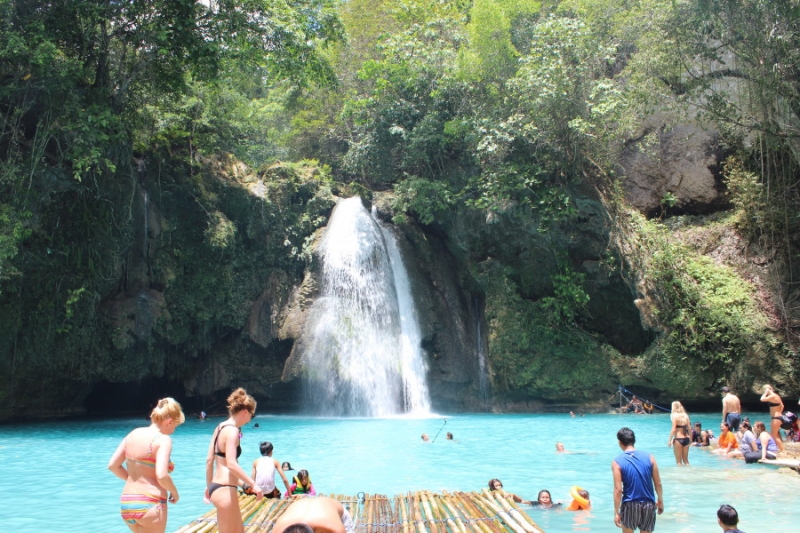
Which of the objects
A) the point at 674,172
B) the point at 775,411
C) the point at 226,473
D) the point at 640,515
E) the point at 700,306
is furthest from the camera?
the point at 674,172

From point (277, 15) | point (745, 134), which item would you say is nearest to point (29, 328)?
point (277, 15)

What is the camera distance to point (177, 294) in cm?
2147

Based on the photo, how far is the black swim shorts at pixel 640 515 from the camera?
510 cm

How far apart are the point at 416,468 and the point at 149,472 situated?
24.9 ft

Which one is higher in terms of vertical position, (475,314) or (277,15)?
(277,15)

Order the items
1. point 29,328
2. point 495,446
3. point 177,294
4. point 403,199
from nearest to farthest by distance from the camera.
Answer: point 495,446 → point 29,328 → point 177,294 → point 403,199

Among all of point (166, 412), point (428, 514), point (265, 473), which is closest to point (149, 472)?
point (166, 412)

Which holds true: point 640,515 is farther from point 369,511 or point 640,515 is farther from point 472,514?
point 369,511

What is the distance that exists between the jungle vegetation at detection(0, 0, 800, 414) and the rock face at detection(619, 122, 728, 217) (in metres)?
0.51

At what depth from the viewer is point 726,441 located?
12375 millimetres

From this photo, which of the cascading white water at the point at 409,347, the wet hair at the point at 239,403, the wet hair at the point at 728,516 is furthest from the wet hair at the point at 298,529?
the cascading white water at the point at 409,347

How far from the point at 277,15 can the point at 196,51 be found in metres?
2.90

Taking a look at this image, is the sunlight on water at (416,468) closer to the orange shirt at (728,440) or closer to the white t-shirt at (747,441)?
the white t-shirt at (747,441)

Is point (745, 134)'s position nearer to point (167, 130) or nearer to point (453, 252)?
point (453, 252)
